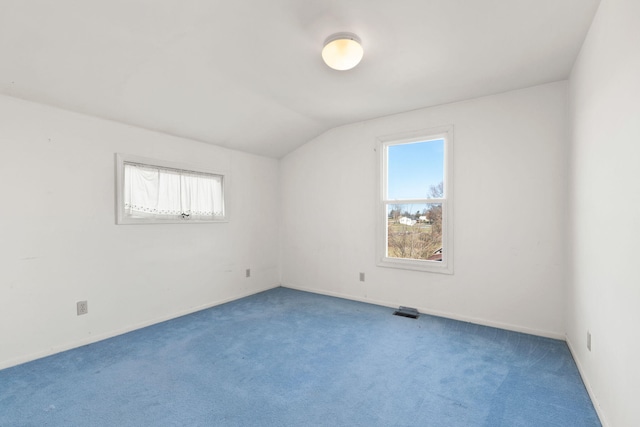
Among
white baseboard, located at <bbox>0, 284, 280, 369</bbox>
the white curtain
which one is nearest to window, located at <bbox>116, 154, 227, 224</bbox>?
the white curtain

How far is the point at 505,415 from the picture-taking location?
1815 mm

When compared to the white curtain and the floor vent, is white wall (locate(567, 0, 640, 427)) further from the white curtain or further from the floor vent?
the white curtain

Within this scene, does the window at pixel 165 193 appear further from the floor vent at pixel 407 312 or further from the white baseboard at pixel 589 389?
the white baseboard at pixel 589 389

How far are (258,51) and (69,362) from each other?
2953 mm

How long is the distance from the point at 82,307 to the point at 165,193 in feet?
4.52

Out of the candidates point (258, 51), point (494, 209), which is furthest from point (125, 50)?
point (494, 209)

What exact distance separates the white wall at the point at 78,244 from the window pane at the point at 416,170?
7.86ft

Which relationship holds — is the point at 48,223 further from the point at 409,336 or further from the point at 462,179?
the point at 462,179

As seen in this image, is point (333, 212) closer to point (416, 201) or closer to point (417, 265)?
point (416, 201)

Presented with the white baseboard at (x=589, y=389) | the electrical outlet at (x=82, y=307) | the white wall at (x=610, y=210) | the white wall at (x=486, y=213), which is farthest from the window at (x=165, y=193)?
the white baseboard at (x=589, y=389)

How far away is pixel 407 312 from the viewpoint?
11.8ft

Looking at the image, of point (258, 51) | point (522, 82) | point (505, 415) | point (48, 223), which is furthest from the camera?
point (522, 82)

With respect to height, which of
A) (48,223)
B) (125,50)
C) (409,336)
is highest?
(125,50)

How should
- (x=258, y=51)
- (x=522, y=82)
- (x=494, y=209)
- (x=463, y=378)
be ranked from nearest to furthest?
(x=463, y=378)
(x=258, y=51)
(x=522, y=82)
(x=494, y=209)
